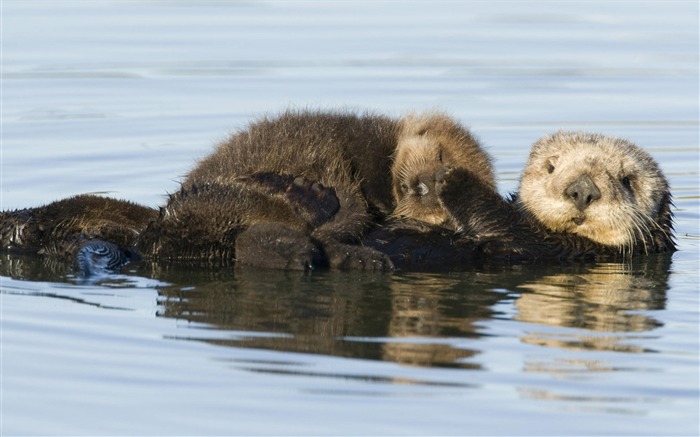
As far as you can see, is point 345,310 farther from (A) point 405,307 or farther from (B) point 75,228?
(B) point 75,228

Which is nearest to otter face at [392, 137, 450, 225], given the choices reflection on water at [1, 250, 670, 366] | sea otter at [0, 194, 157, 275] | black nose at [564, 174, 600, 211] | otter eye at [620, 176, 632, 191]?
reflection on water at [1, 250, 670, 366]

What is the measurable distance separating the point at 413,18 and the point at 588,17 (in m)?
2.46

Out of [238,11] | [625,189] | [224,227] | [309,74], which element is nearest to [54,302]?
[224,227]

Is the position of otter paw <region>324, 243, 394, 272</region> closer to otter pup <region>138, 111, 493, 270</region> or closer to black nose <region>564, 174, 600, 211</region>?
otter pup <region>138, 111, 493, 270</region>

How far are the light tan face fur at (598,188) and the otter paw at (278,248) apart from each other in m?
1.44

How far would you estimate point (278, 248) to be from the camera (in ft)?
20.9

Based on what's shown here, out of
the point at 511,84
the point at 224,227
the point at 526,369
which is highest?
the point at 511,84

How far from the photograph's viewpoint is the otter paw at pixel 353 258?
6.54m

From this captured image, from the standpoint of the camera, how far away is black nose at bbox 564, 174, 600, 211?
684 centimetres

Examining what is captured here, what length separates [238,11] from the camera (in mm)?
17391

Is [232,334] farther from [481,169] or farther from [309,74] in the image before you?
[309,74]

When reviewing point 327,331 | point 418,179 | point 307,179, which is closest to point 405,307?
point 327,331

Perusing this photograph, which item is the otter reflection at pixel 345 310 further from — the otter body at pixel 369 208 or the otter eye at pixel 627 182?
the otter eye at pixel 627 182

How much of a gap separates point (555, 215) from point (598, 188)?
0.30 metres
